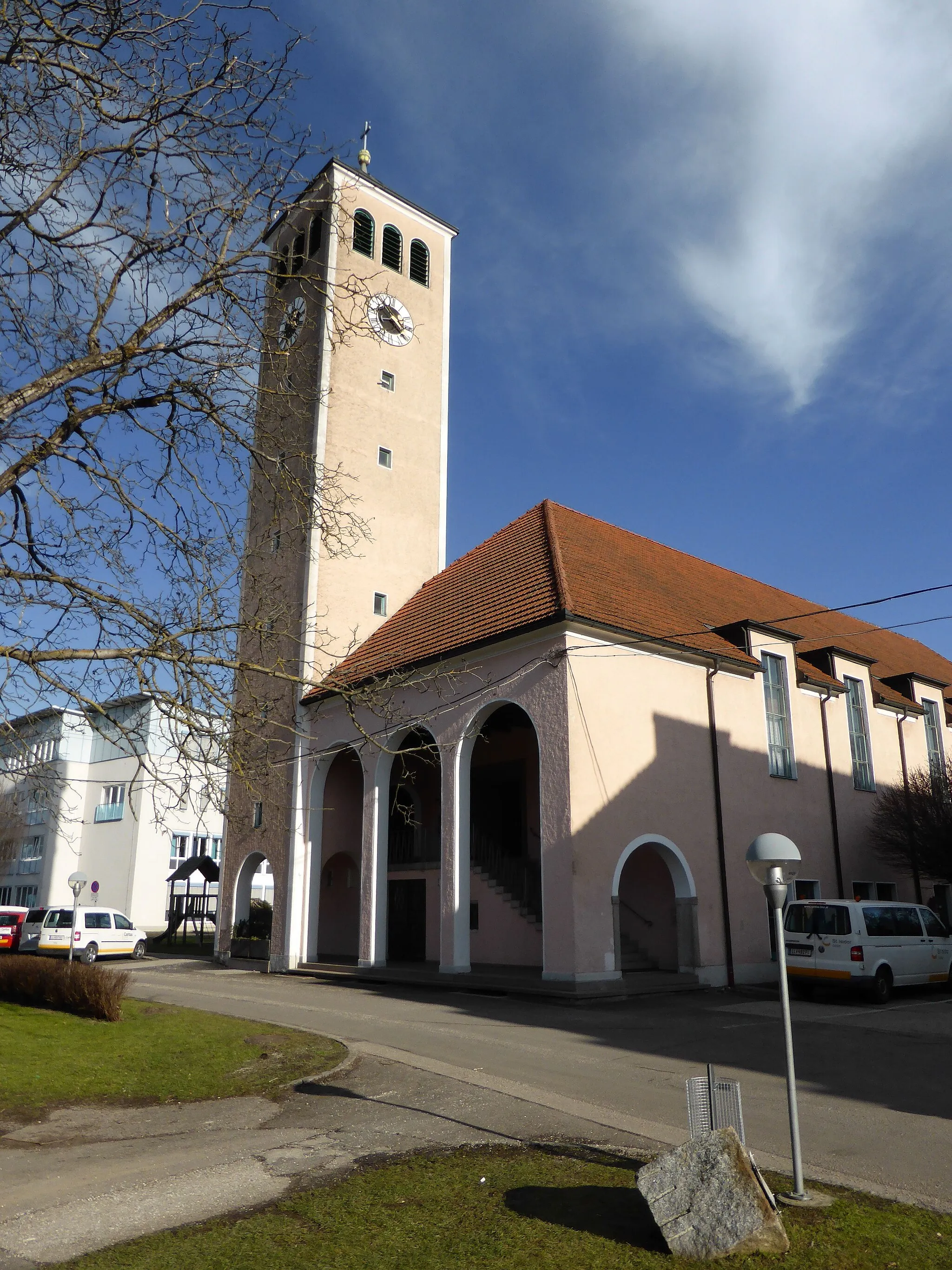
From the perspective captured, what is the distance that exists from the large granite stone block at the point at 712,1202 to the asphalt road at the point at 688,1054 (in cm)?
171

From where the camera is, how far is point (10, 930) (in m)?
31.7

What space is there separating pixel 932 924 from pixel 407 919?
1203 centimetres

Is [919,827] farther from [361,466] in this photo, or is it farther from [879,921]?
[361,466]

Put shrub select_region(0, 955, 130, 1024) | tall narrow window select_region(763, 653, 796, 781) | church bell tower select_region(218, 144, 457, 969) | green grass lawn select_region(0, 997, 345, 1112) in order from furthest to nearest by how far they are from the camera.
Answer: church bell tower select_region(218, 144, 457, 969), tall narrow window select_region(763, 653, 796, 781), shrub select_region(0, 955, 130, 1024), green grass lawn select_region(0, 997, 345, 1112)

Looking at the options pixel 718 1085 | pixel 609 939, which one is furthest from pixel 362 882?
pixel 718 1085

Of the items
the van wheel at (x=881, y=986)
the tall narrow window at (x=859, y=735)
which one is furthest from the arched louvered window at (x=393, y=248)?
the van wheel at (x=881, y=986)

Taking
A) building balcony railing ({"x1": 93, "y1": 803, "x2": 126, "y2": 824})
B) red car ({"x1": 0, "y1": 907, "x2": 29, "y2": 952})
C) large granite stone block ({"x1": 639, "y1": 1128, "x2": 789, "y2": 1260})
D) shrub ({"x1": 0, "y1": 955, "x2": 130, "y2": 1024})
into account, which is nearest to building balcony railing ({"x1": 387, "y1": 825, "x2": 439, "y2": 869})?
shrub ({"x1": 0, "y1": 955, "x2": 130, "y2": 1024})

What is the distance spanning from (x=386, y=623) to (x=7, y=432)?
56.6ft

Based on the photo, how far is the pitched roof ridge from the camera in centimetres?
1820

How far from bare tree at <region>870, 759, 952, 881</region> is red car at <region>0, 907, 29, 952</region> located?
26.7 m

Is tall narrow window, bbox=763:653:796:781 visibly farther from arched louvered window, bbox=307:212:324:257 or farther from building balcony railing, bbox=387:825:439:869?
arched louvered window, bbox=307:212:324:257

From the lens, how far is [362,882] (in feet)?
71.6

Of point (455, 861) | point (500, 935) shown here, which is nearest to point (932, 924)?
point (500, 935)

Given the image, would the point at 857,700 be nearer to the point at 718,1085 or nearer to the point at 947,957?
the point at 947,957
